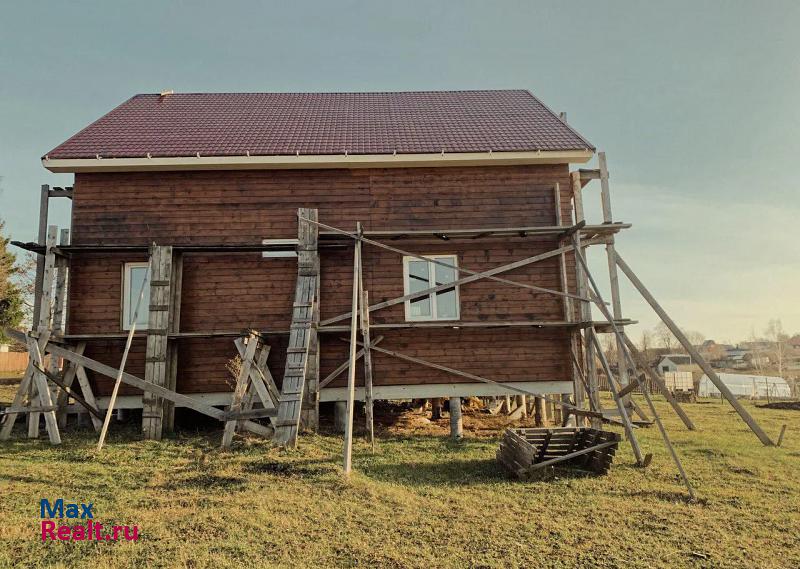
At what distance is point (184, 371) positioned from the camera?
11961mm

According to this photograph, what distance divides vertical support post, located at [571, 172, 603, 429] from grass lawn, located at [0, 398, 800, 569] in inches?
52.3

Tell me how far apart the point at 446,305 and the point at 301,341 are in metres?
3.58

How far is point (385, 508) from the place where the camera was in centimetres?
674

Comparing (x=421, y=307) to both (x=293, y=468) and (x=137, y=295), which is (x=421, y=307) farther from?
(x=137, y=295)

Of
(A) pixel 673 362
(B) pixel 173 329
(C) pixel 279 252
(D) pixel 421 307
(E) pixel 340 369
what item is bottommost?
(A) pixel 673 362

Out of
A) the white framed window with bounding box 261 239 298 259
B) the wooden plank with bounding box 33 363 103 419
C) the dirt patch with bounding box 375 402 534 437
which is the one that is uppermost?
the white framed window with bounding box 261 239 298 259

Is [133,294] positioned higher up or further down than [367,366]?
higher up

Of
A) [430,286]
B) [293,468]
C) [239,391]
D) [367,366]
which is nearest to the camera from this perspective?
[293,468]

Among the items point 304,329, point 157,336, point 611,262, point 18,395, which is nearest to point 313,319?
point 304,329

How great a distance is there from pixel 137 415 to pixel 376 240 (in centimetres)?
738

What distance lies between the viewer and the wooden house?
1194cm

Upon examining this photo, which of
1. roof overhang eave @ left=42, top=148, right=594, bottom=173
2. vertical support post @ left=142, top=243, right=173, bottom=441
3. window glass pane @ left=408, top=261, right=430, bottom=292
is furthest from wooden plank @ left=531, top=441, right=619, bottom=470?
vertical support post @ left=142, top=243, right=173, bottom=441

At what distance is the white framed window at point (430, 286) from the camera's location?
1239cm

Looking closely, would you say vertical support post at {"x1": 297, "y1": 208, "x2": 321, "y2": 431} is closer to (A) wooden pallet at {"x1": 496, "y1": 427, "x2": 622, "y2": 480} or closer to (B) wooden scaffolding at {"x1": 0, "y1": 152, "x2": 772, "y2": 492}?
(B) wooden scaffolding at {"x1": 0, "y1": 152, "x2": 772, "y2": 492}
